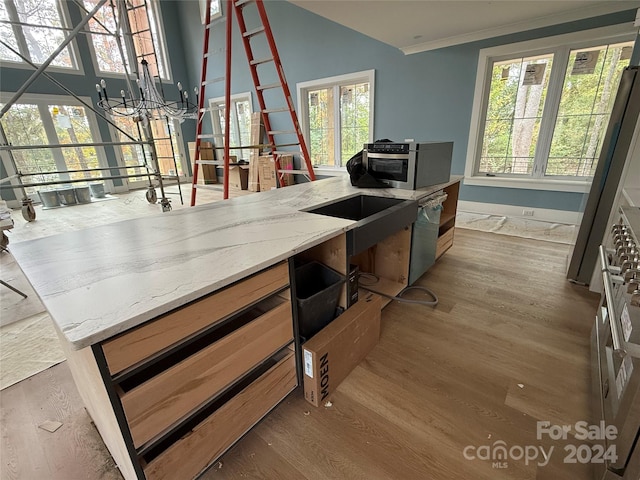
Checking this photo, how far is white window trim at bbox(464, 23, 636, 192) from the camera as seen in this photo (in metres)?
2.99

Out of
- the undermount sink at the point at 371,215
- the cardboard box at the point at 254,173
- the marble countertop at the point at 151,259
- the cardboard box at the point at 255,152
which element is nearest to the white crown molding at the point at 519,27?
the undermount sink at the point at 371,215

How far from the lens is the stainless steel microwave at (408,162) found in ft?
6.82

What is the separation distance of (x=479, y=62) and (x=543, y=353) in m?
3.55

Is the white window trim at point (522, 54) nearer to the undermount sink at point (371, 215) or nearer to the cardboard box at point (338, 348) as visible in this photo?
the undermount sink at point (371, 215)

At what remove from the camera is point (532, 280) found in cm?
246

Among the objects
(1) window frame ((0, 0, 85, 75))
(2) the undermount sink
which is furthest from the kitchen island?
(1) window frame ((0, 0, 85, 75))

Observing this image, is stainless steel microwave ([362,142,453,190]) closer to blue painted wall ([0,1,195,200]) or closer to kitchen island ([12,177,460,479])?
kitchen island ([12,177,460,479])

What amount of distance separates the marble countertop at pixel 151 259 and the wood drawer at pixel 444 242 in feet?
5.04

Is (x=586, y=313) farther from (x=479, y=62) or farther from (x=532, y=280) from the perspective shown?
(x=479, y=62)

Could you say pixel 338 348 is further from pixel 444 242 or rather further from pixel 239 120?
pixel 239 120

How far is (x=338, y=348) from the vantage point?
1409mm

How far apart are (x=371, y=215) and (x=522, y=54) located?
327cm

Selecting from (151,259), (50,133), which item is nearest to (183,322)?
(151,259)

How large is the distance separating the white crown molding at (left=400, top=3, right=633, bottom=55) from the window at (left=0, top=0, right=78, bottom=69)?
6347mm
